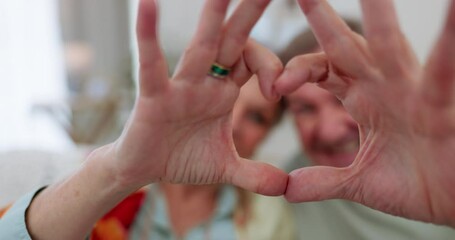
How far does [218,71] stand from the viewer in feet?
1.95

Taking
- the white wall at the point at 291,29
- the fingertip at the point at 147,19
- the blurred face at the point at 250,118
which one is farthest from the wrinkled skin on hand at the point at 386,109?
the white wall at the point at 291,29

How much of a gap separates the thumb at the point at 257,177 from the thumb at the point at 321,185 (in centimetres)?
2

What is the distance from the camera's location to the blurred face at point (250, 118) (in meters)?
1.30

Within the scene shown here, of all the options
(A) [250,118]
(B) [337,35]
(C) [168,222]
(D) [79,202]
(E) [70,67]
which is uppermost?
(B) [337,35]

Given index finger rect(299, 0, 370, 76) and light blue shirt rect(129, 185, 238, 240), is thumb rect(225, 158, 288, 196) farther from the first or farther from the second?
light blue shirt rect(129, 185, 238, 240)

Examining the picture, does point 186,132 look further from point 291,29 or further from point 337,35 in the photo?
point 291,29

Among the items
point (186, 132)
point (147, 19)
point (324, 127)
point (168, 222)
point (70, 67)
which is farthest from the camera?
point (70, 67)

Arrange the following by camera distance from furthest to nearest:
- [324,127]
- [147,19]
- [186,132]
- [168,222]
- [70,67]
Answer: [70,67] < [324,127] < [168,222] < [186,132] < [147,19]

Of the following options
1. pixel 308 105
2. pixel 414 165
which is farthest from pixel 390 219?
pixel 414 165

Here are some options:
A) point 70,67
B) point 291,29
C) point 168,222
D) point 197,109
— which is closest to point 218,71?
point 197,109

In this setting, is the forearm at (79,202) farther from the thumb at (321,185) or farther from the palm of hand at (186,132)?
the thumb at (321,185)

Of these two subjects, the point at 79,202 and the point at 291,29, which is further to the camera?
the point at 291,29

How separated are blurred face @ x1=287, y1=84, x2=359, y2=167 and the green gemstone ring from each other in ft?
2.10

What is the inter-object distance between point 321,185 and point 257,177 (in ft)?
0.29
